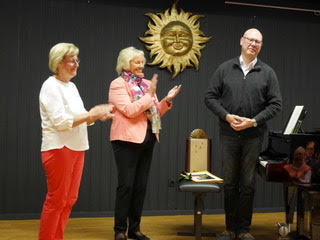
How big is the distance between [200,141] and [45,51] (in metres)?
1.85

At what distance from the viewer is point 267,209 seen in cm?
522

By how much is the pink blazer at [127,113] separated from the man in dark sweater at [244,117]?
0.64 meters

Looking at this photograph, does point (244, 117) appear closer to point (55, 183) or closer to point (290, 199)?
point (290, 199)

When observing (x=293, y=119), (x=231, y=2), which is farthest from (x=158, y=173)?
(x=231, y=2)

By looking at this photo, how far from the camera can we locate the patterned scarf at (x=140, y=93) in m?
3.68

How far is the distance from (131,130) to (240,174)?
1.03m

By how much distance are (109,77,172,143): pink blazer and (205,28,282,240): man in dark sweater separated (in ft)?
2.09

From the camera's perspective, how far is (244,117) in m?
3.71

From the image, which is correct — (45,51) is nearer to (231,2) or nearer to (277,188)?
(231,2)

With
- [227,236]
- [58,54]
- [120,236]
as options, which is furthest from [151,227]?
[58,54]

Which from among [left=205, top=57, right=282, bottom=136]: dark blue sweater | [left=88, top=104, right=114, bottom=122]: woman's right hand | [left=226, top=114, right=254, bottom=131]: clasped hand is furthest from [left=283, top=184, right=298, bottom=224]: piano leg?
[left=88, top=104, right=114, bottom=122]: woman's right hand

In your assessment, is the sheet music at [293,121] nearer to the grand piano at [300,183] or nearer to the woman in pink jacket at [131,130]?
the grand piano at [300,183]

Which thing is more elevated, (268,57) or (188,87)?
(268,57)

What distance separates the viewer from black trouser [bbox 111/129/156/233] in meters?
3.63
